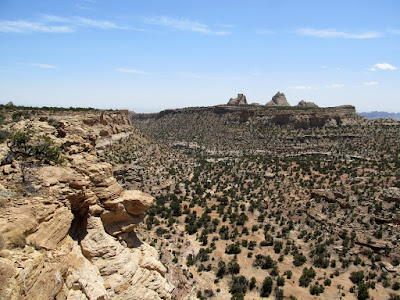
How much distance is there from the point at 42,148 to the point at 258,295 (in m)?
18.3

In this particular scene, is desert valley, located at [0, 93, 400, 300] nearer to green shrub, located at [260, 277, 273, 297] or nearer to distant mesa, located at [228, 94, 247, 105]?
green shrub, located at [260, 277, 273, 297]

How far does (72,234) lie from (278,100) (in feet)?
413

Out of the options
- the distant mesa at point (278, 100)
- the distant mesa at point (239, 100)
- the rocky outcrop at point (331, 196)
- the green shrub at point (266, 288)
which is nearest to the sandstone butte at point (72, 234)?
the green shrub at point (266, 288)

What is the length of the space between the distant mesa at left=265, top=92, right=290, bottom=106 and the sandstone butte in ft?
386

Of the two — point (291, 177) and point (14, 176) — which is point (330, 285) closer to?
point (14, 176)

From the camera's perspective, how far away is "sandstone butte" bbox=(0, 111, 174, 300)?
312 inches

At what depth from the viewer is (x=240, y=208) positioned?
3812 centimetres

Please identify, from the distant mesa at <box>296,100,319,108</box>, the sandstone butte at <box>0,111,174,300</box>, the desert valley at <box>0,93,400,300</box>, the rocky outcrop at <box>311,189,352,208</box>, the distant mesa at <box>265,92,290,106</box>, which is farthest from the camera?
the distant mesa at <box>265,92,290,106</box>

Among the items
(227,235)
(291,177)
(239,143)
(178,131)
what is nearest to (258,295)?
(227,235)

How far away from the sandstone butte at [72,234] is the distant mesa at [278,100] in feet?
386

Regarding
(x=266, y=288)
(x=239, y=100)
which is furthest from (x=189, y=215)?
(x=239, y=100)

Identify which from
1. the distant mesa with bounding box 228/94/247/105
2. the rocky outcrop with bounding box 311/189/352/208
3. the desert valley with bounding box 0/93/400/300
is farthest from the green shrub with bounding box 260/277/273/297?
the distant mesa with bounding box 228/94/247/105

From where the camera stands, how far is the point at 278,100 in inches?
5010

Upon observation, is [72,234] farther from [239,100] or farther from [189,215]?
[239,100]
